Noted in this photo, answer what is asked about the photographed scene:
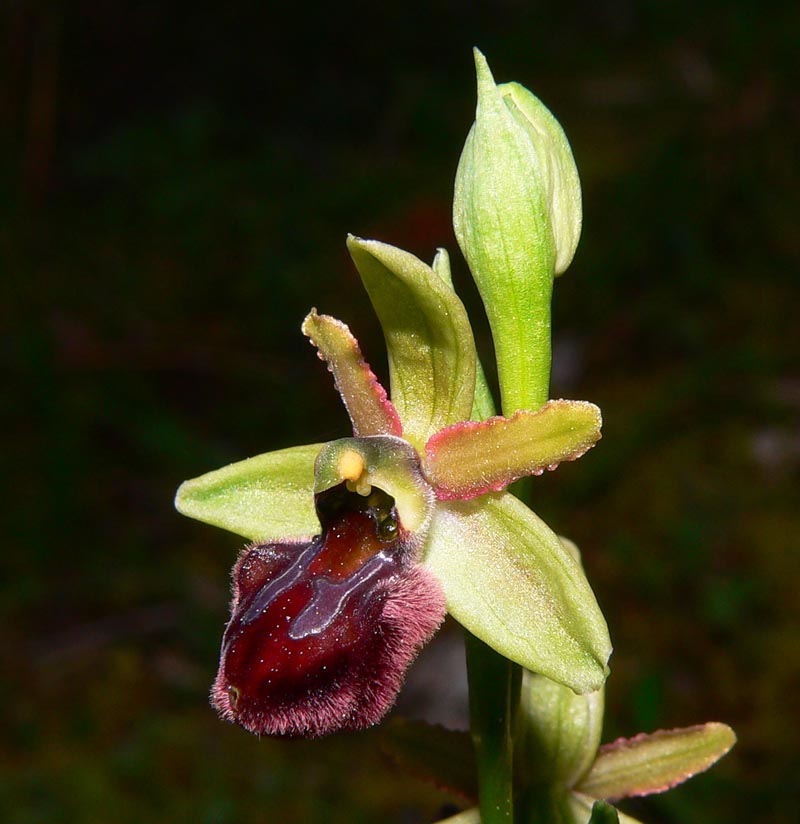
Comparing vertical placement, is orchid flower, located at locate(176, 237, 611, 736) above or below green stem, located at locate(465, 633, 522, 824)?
above

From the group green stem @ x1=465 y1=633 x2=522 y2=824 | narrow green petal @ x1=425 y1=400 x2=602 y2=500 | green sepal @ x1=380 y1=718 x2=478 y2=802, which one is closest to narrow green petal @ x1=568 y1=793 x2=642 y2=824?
green sepal @ x1=380 y1=718 x2=478 y2=802

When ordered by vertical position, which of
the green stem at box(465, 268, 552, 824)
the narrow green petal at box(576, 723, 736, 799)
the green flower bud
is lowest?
the narrow green petal at box(576, 723, 736, 799)

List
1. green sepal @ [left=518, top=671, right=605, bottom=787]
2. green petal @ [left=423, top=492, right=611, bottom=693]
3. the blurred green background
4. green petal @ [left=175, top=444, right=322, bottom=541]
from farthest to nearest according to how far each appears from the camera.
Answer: the blurred green background → green sepal @ [left=518, top=671, right=605, bottom=787] → green petal @ [left=175, top=444, right=322, bottom=541] → green petal @ [left=423, top=492, right=611, bottom=693]

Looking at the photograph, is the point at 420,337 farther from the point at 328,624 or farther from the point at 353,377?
the point at 328,624

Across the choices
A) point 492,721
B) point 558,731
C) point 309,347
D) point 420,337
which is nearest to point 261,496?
point 420,337

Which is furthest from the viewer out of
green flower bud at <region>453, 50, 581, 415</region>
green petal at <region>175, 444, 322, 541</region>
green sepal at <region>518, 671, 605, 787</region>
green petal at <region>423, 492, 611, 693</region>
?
green sepal at <region>518, 671, 605, 787</region>

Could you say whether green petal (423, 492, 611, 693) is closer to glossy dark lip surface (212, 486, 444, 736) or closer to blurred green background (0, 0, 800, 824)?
glossy dark lip surface (212, 486, 444, 736)

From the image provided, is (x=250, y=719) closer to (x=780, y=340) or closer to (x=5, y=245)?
(x=780, y=340)

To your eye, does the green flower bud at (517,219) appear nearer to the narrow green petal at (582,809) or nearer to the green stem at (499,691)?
the green stem at (499,691)
